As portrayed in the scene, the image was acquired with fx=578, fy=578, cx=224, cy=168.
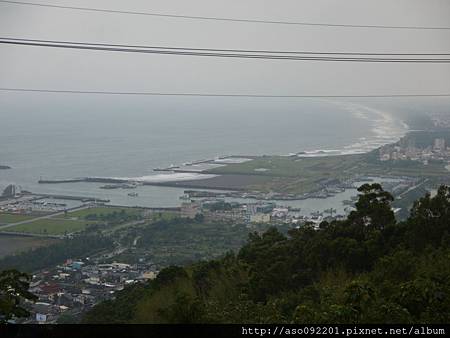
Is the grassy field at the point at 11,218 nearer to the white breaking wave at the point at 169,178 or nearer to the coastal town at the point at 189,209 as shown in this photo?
the coastal town at the point at 189,209

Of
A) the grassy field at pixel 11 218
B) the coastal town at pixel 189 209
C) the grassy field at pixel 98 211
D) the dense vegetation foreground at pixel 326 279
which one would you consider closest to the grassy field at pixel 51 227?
the coastal town at pixel 189 209

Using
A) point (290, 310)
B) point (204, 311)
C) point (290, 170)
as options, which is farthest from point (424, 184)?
point (204, 311)

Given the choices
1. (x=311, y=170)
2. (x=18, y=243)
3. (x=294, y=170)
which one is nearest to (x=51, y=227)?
(x=18, y=243)

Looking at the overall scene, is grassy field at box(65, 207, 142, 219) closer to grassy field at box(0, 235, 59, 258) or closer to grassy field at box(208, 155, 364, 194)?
grassy field at box(0, 235, 59, 258)

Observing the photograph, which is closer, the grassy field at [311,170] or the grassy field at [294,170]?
the grassy field at [311,170]

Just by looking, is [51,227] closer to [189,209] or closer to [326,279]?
[189,209]

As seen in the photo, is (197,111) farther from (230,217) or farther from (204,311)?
(204,311)
